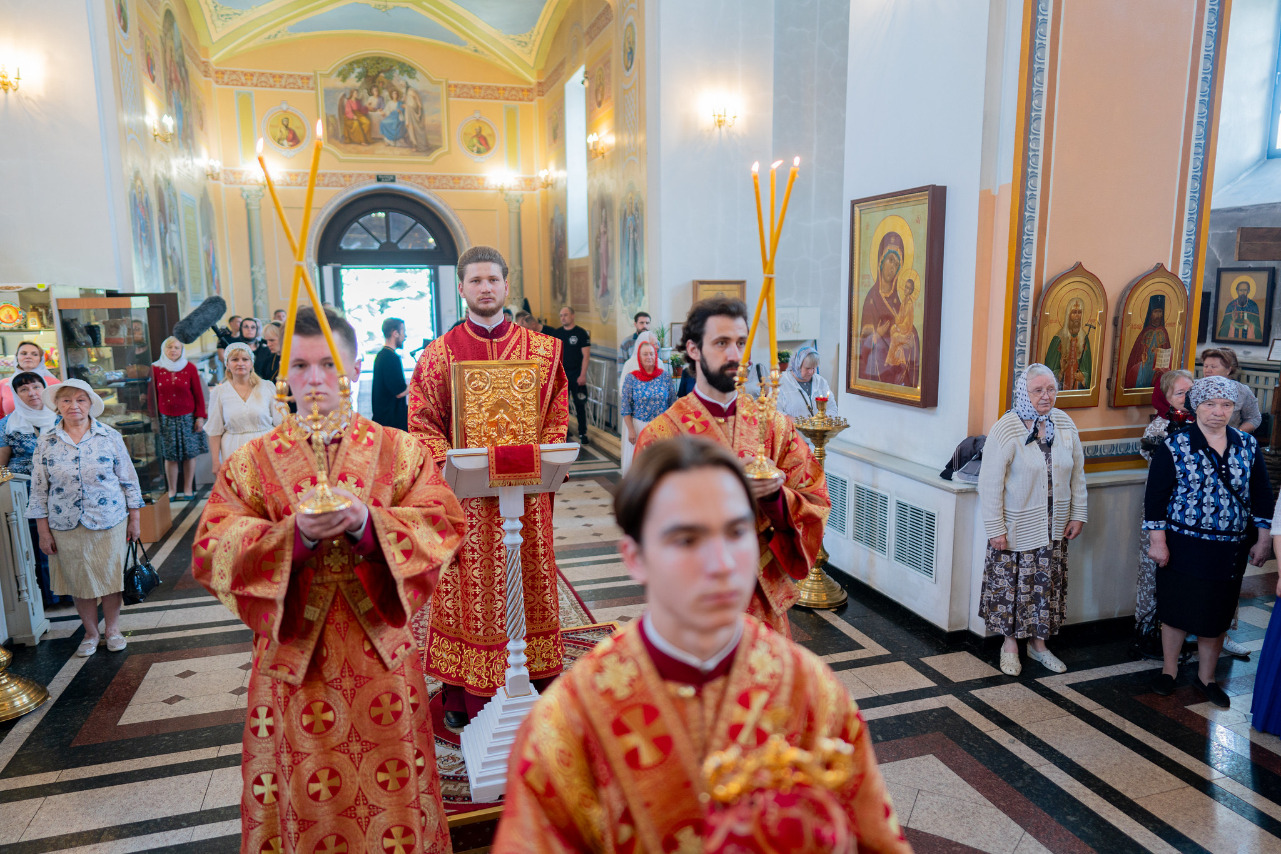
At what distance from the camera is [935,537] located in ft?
16.9

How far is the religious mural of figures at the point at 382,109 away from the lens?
15.4 meters

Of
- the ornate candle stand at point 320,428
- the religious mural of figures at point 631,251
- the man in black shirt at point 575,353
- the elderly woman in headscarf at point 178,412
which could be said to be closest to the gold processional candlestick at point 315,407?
the ornate candle stand at point 320,428

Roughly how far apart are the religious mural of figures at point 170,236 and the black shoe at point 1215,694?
10.8m

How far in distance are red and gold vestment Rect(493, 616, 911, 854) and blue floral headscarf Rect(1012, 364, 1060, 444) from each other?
12.1ft

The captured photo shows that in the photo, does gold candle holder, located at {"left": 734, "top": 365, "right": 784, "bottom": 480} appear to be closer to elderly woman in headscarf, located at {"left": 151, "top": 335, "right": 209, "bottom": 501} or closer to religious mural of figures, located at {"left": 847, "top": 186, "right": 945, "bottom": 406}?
religious mural of figures, located at {"left": 847, "top": 186, "right": 945, "bottom": 406}

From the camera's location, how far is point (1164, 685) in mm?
4383

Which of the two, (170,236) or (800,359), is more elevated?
(170,236)

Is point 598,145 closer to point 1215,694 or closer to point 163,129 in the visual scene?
point 163,129

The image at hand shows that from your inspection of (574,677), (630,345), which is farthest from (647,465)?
(630,345)

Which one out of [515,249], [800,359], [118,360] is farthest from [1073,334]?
[515,249]

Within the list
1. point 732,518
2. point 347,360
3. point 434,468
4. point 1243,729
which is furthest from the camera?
point 1243,729

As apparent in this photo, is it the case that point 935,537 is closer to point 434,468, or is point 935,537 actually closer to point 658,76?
point 434,468

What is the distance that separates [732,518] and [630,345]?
29.1ft

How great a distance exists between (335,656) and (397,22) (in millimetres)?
15551
